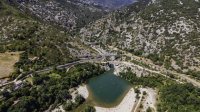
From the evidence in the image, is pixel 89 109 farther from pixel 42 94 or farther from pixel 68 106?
pixel 42 94

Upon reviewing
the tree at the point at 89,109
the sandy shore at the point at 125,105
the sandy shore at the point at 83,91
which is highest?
the sandy shore at the point at 83,91

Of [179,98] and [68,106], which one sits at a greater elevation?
[179,98]

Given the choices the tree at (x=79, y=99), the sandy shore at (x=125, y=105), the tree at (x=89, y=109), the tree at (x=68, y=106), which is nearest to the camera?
the tree at (x=89, y=109)

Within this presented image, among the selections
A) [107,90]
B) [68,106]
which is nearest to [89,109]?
[68,106]

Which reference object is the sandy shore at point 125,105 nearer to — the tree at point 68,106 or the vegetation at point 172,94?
the vegetation at point 172,94

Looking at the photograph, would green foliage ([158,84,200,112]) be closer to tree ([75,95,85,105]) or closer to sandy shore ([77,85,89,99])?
tree ([75,95,85,105])

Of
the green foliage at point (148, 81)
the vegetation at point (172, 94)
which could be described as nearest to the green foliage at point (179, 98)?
the vegetation at point (172, 94)

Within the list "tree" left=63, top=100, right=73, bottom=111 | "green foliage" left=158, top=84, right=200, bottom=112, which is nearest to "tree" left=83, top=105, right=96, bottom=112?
"tree" left=63, top=100, right=73, bottom=111

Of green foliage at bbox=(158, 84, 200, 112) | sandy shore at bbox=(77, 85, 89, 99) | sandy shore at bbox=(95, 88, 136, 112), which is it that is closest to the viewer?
green foliage at bbox=(158, 84, 200, 112)

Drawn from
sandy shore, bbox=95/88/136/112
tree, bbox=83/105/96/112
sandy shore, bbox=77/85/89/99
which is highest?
sandy shore, bbox=77/85/89/99
